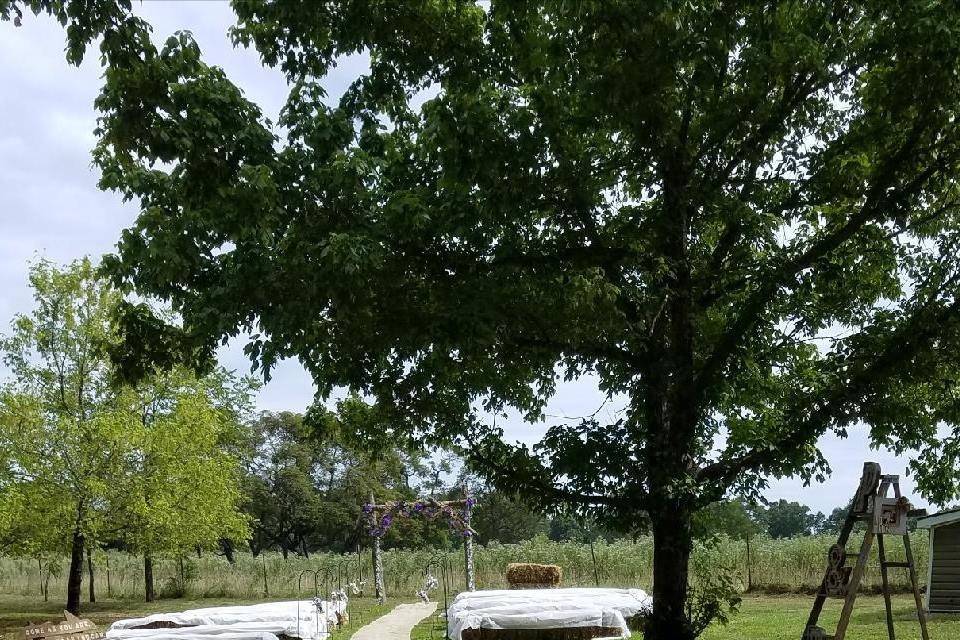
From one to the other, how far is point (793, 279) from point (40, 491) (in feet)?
67.8

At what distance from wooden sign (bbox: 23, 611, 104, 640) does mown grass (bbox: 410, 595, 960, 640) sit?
5.72 metres

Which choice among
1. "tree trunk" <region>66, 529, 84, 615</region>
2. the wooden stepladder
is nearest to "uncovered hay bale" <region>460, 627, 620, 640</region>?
the wooden stepladder

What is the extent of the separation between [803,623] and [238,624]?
10268mm

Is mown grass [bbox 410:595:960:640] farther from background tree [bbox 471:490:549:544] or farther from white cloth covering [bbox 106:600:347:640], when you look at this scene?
background tree [bbox 471:490:549:544]

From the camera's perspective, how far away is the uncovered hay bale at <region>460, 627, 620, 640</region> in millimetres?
15172

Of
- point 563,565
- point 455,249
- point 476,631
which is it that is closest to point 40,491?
point 476,631

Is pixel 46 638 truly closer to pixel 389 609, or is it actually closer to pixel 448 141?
pixel 448 141

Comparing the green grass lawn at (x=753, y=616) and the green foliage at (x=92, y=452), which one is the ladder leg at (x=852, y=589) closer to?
the green grass lawn at (x=753, y=616)

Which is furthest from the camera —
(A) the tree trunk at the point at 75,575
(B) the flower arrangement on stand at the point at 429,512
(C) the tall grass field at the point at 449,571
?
(C) the tall grass field at the point at 449,571

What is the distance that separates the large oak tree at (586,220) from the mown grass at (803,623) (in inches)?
236

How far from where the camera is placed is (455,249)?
8453mm

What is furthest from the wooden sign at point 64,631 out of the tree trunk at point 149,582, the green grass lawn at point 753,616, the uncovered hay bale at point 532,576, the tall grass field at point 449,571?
the tree trunk at point 149,582

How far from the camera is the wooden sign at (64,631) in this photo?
1242cm

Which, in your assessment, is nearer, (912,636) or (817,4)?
(817,4)
